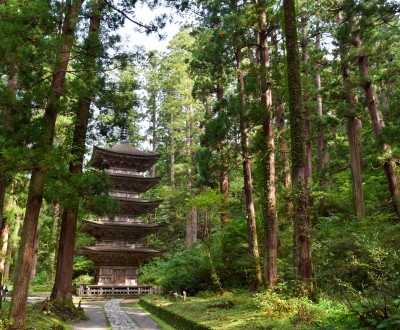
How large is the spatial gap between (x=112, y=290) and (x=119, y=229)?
13.3 feet

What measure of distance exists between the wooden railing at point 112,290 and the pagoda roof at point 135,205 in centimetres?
491

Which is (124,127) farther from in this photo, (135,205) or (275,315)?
(275,315)

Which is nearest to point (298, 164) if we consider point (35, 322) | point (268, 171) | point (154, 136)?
point (268, 171)

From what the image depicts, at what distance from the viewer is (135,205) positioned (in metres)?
24.5

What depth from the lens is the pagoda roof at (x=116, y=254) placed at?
76.9ft

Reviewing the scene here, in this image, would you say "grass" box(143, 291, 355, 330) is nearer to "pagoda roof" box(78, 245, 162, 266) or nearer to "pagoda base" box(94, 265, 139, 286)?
"pagoda roof" box(78, 245, 162, 266)

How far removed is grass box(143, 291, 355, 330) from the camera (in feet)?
20.6

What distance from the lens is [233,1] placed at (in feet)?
49.2

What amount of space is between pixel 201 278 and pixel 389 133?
10.3 meters

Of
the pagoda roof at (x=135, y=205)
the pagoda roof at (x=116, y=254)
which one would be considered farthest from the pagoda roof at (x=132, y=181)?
the pagoda roof at (x=116, y=254)

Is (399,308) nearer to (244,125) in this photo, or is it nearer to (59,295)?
(244,125)

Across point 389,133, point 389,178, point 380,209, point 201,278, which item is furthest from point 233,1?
point 201,278

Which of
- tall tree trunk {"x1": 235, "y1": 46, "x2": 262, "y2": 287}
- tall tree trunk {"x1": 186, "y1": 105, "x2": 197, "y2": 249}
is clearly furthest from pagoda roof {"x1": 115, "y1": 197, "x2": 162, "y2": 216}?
tall tree trunk {"x1": 235, "y1": 46, "x2": 262, "y2": 287}

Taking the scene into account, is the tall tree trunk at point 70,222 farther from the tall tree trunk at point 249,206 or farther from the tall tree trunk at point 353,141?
the tall tree trunk at point 353,141
